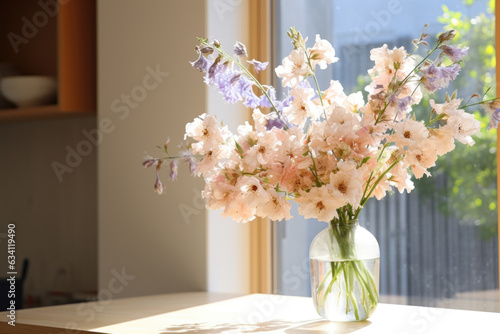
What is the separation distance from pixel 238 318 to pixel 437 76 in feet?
2.18

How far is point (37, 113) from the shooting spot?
8.35ft

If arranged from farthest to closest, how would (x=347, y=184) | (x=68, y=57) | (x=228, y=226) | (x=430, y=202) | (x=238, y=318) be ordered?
(x=68, y=57), (x=228, y=226), (x=430, y=202), (x=238, y=318), (x=347, y=184)

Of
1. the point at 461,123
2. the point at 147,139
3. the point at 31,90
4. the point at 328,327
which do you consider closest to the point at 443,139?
the point at 461,123

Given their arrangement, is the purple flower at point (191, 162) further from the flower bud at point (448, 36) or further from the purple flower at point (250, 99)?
the flower bud at point (448, 36)

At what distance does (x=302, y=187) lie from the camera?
1.35 m

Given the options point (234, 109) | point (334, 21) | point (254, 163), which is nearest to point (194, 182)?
point (234, 109)

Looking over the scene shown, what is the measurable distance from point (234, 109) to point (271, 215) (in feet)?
2.98

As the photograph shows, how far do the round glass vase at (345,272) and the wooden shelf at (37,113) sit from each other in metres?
1.38

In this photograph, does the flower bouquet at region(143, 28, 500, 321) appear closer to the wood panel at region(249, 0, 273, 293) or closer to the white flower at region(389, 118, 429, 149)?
the white flower at region(389, 118, 429, 149)

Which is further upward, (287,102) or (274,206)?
(287,102)

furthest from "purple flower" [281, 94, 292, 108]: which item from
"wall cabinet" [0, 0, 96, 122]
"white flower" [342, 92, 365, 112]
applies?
"wall cabinet" [0, 0, 96, 122]

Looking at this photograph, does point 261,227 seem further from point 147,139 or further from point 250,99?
point 250,99

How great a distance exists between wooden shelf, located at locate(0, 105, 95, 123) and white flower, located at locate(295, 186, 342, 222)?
4.72 feet

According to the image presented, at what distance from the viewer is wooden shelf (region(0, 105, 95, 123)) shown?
2.51 metres
